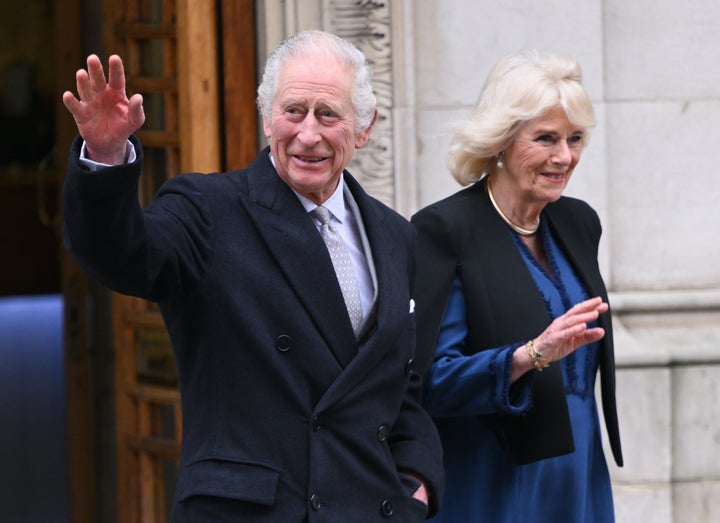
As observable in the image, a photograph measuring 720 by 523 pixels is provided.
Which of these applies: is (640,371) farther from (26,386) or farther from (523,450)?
(26,386)

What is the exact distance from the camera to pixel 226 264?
108 inches

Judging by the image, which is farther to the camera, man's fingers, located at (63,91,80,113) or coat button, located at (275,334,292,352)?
coat button, located at (275,334,292,352)

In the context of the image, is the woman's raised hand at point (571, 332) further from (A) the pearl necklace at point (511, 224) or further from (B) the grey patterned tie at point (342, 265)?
(B) the grey patterned tie at point (342, 265)

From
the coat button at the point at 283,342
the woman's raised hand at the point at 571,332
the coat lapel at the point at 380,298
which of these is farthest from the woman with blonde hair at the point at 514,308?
the coat button at the point at 283,342

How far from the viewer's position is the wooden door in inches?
208

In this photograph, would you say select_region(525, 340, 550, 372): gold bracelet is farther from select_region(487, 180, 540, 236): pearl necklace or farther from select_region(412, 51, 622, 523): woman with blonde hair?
select_region(487, 180, 540, 236): pearl necklace

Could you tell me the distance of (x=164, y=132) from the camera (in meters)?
5.38

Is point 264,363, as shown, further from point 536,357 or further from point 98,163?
point 536,357

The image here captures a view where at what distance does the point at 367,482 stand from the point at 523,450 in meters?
0.83

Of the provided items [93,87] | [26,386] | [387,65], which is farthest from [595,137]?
[26,386]

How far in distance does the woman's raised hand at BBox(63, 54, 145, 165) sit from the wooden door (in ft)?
9.42

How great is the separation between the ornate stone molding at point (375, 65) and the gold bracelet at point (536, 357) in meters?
1.85

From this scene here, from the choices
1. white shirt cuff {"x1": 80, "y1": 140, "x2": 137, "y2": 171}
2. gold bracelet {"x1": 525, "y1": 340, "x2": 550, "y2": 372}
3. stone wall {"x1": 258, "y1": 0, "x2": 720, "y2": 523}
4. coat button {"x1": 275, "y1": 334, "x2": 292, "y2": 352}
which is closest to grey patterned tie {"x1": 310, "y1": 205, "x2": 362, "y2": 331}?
coat button {"x1": 275, "y1": 334, "x2": 292, "y2": 352}

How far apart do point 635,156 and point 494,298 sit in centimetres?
203
